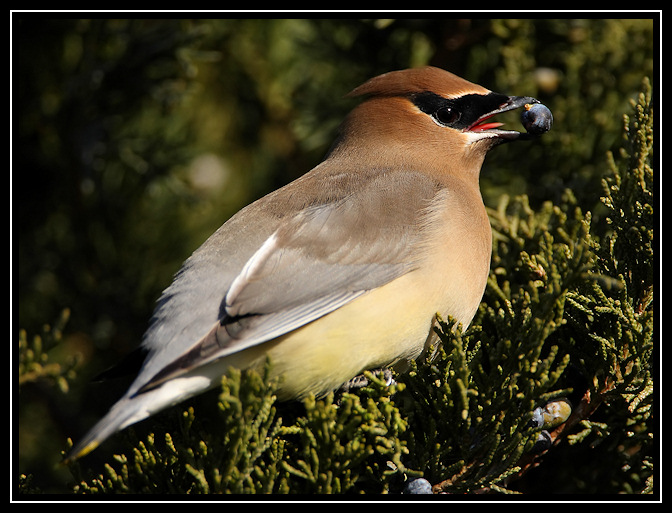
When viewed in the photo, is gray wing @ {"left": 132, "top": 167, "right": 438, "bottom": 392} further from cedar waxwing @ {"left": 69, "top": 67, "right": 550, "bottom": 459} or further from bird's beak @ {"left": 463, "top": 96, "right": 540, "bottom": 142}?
bird's beak @ {"left": 463, "top": 96, "right": 540, "bottom": 142}

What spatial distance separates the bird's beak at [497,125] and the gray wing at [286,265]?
48 centimetres

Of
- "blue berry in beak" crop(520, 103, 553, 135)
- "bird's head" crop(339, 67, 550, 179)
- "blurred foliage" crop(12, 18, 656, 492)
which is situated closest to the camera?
"blue berry in beak" crop(520, 103, 553, 135)

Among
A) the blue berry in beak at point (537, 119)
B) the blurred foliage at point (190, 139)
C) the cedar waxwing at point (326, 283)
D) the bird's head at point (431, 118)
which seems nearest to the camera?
the cedar waxwing at point (326, 283)

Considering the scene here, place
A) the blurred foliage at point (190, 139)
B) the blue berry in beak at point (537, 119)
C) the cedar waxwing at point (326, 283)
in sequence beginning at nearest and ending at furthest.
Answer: the cedar waxwing at point (326, 283)
the blue berry in beak at point (537, 119)
the blurred foliage at point (190, 139)

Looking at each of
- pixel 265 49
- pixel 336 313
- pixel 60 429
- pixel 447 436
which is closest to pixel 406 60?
pixel 265 49

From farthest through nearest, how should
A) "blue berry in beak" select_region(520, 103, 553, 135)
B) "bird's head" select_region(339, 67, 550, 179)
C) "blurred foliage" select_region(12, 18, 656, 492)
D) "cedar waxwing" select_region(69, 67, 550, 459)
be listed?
"blurred foliage" select_region(12, 18, 656, 492), "bird's head" select_region(339, 67, 550, 179), "blue berry in beak" select_region(520, 103, 553, 135), "cedar waxwing" select_region(69, 67, 550, 459)

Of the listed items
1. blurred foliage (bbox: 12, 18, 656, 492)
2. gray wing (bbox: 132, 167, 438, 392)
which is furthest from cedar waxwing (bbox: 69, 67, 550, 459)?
blurred foliage (bbox: 12, 18, 656, 492)

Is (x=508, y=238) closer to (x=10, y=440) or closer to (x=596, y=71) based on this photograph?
(x=596, y=71)

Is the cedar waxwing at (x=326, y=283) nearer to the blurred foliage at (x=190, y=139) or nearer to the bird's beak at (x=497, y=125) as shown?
the bird's beak at (x=497, y=125)

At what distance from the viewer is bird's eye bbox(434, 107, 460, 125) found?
3.93 metres

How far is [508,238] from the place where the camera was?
396cm

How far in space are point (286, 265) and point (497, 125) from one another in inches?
58.8

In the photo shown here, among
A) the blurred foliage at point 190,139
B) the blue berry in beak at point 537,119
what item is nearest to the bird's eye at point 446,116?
the blue berry in beak at point 537,119

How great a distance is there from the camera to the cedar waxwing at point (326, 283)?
297 cm
